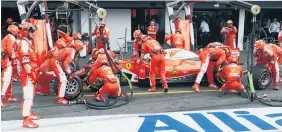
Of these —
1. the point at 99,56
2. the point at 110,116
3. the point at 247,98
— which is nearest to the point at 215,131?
the point at 110,116

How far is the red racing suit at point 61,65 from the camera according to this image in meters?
8.70

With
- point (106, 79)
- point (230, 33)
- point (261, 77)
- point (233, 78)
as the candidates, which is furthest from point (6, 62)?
point (230, 33)

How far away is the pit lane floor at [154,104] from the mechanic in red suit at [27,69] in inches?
36.1

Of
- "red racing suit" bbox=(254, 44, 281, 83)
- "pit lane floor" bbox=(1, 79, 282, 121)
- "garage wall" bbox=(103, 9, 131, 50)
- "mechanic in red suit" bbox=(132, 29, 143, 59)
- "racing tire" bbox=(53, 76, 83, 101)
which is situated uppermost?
"garage wall" bbox=(103, 9, 131, 50)

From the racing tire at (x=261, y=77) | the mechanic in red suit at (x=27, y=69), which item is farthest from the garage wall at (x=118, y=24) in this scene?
the mechanic in red suit at (x=27, y=69)

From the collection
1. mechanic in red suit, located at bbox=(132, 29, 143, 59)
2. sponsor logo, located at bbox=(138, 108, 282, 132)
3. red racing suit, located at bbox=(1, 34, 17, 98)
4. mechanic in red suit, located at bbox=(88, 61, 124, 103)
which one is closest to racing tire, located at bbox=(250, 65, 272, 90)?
sponsor logo, located at bbox=(138, 108, 282, 132)

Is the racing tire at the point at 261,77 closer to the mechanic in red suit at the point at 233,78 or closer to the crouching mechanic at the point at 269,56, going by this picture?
the crouching mechanic at the point at 269,56

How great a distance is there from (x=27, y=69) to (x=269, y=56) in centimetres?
647

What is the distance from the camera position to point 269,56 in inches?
397

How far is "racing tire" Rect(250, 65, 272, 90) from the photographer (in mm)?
10289

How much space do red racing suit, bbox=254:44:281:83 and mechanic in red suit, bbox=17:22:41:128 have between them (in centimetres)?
605

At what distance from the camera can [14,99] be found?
937 cm

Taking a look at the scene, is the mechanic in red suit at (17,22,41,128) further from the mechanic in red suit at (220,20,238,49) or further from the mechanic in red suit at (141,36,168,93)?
the mechanic in red suit at (220,20,238,49)

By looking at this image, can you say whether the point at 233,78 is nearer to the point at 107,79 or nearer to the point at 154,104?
the point at 154,104
